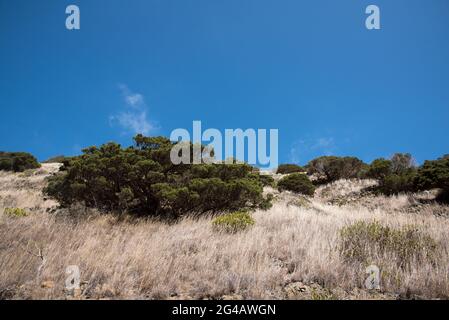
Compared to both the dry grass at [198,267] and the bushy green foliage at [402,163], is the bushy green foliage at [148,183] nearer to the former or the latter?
the dry grass at [198,267]

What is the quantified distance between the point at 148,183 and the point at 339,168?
2099 cm

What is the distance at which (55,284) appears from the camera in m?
3.55

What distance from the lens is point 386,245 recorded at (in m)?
4.97

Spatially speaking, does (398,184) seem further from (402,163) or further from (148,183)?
(148,183)

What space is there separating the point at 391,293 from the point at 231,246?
8.02 feet

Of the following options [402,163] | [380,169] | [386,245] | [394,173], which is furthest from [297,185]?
[386,245]

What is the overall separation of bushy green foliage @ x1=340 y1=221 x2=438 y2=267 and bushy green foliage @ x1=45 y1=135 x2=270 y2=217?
15.2ft

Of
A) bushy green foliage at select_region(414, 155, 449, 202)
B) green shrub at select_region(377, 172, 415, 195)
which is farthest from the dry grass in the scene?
green shrub at select_region(377, 172, 415, 195)

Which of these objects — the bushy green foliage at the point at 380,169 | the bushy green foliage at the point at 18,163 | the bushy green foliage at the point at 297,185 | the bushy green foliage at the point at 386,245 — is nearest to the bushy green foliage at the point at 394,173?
the bushy green foliage at the point at 380,169

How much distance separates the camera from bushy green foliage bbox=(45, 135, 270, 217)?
8.96m

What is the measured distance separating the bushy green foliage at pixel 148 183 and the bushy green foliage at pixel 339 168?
18.2 m

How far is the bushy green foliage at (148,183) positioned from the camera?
896 centimetres

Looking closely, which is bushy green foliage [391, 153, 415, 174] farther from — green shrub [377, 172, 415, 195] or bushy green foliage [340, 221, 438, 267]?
bushy green foliage [340, 221, 438, 267]

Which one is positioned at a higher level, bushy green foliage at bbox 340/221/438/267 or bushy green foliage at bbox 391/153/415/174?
bushy green foliage at bbox 391/153/415/174
